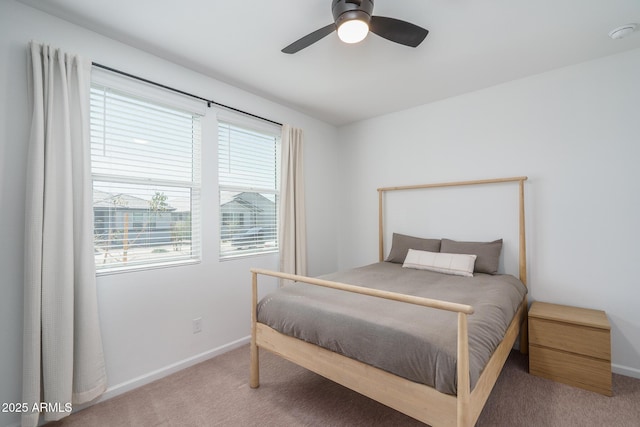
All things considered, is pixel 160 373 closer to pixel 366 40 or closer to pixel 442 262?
pixel 442 262

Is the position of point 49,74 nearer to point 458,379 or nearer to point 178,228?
point 178,228

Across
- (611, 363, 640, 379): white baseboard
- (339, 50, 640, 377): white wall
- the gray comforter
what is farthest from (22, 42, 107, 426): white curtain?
(611, 363, 640, 379): white baseboard

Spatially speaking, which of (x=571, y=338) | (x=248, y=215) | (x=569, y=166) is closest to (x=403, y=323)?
(x=571, y=338)

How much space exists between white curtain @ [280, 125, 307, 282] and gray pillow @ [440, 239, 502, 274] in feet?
5.16

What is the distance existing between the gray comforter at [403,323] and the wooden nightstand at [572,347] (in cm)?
27

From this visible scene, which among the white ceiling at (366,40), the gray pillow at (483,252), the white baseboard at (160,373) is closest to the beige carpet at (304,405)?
the white baseboard at (160,373)

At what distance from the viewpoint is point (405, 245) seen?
3.13 metres

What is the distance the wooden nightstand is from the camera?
1937 millimetres

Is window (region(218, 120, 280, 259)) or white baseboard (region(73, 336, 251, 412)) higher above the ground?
window (region(218, 120, 280, 259))

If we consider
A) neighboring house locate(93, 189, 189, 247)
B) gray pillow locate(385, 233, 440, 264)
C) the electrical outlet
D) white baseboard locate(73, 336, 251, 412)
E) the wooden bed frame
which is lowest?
white baseboard locate(73, 336, 251, 412)

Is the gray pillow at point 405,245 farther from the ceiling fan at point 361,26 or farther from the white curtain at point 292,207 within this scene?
the ceiling fan at point 361,26

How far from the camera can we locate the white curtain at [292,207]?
10.2ft

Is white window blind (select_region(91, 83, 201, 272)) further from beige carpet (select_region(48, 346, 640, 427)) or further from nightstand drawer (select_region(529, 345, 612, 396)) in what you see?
nightstand drawer (select_region(529, 345, 612, 396))

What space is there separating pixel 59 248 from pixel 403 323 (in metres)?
2.05
